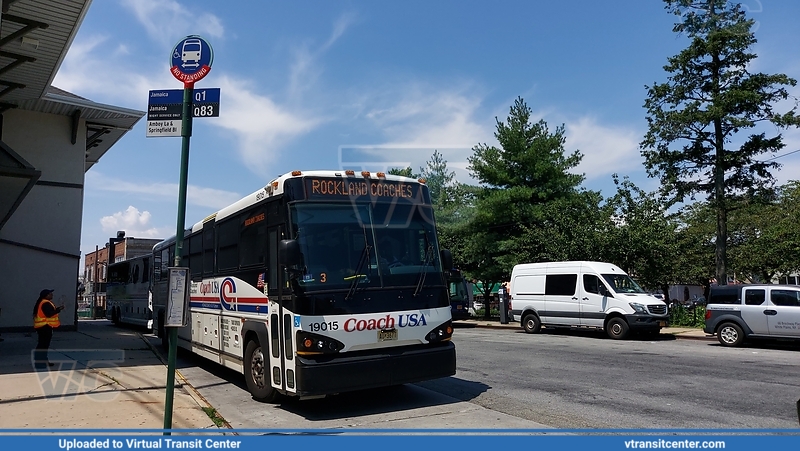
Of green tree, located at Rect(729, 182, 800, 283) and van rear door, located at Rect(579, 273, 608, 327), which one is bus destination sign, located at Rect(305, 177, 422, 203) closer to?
van rear door, located at Rect(579, 273, 608, 327)

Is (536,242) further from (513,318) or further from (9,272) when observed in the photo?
(9,272)

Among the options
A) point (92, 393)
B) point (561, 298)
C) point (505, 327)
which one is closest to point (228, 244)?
point (92, 393)

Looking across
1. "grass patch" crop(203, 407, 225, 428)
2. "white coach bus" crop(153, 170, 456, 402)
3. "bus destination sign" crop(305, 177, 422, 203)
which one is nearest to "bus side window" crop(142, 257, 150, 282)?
"white coach bus" crop(153, 170, 456, 402)

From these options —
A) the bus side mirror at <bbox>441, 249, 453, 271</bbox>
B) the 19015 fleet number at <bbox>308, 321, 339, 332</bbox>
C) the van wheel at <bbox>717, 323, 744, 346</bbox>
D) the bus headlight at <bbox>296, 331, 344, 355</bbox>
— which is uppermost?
the bus side mirror at <bbox>441, 249, 453, 271</bbox>

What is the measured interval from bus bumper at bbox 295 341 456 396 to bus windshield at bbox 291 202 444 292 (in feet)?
2.94

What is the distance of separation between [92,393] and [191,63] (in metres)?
5.64

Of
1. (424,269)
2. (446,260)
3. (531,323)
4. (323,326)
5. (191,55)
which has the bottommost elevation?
(531,323)

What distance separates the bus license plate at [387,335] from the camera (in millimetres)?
7918

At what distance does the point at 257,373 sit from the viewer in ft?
28.9

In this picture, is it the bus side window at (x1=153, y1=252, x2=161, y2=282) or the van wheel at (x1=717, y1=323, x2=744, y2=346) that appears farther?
the bus side window at (x1=153, y1=252, x2=161, y2=282)

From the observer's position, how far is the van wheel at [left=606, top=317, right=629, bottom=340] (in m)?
18.7

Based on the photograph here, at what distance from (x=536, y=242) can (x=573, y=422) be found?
2129cm

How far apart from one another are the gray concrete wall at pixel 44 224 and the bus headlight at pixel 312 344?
1921cm

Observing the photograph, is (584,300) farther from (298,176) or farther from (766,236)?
(766,236)
